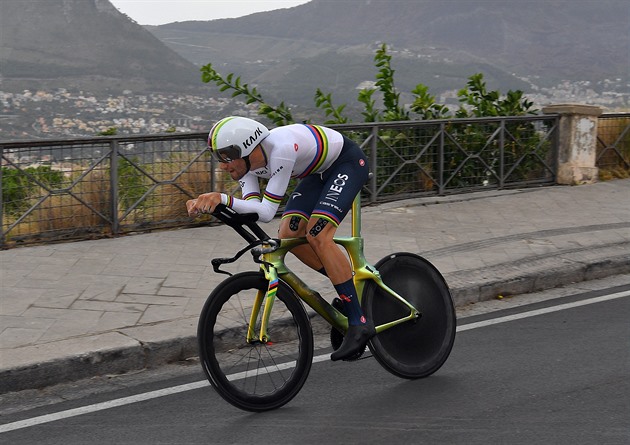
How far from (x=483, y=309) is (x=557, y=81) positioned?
74.3 meters

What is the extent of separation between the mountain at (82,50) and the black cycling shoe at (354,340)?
1456 inches

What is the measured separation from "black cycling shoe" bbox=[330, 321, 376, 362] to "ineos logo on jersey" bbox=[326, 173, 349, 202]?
75cm

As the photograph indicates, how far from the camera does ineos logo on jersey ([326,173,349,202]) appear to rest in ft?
18.2

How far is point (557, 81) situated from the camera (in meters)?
79.0

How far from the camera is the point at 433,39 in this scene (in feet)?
357

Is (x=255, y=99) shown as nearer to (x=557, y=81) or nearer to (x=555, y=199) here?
(x=555, y=199)

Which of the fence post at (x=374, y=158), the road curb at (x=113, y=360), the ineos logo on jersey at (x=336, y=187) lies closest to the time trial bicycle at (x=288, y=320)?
the ineos logo on jersey at (x=336, y=187)

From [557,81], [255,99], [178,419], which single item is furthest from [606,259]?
[557,81]

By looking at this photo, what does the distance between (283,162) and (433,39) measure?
349 feet

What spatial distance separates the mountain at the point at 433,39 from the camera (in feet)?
243

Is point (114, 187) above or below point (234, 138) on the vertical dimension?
below

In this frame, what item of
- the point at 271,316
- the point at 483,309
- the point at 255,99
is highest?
the point at 255,99

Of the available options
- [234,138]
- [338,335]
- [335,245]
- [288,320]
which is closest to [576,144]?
[338,335]

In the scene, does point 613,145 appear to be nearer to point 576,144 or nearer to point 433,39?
point 576,144
